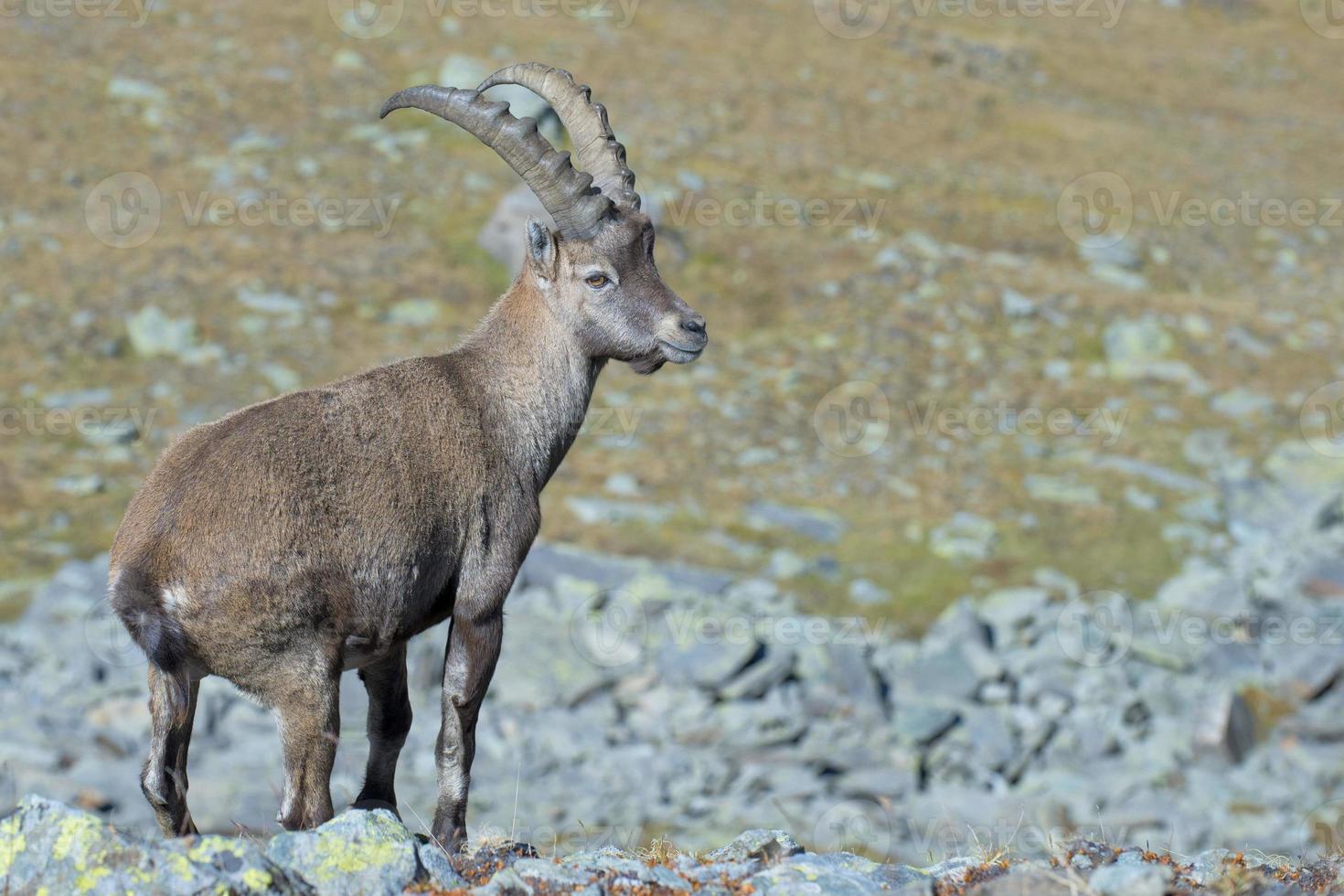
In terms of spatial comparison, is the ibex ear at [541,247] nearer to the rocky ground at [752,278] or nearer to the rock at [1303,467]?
the rocky ground at [752,278]

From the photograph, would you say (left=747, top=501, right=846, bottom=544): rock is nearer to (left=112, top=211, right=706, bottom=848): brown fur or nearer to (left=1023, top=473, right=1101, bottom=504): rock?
(left=1023, top=473, right=1101, bottom=504): rock

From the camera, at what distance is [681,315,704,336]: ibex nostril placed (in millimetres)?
9359

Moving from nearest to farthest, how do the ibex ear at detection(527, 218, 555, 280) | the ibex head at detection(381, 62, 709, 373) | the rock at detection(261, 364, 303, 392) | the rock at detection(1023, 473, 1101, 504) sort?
1. the ibex head at detection(381, 62, 709, 373)
2. the ibex ear at detection(527, 218, 555, 280)
3. the rock at detection(1023, 473, 1101, 504)
4. the rock at detection(261, 364, 303, 392)

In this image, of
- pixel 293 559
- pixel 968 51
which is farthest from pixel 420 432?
pixel 968 51

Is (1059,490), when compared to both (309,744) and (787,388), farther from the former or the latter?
(309,744)

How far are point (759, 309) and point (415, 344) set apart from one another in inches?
277

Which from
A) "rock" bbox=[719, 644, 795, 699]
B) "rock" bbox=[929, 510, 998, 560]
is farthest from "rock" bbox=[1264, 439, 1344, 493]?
"rock" bbox=[719, 644, 795, 699]

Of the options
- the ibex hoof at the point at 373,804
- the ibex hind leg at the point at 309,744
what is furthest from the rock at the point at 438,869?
the ibex hoof at the point at 373,804

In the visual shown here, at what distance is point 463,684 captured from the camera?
843 centimetres

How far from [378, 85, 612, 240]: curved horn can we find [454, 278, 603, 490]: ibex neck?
27.5 inches

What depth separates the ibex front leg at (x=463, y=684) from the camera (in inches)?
330

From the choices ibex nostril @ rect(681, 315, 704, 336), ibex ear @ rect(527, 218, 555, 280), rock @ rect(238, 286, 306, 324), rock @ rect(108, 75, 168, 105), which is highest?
ibex ear @ rect(527, 218, 555, 280)

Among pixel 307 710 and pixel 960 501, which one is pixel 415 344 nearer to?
pixel 960 501

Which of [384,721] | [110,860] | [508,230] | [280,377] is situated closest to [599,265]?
[384,721]
